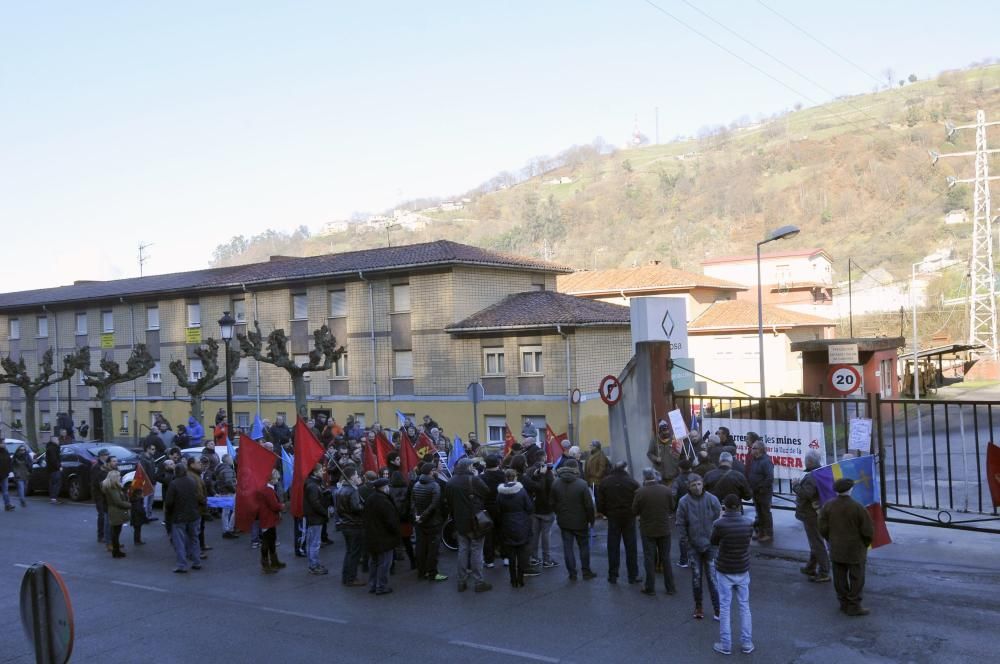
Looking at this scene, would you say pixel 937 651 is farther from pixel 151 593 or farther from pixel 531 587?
pixel 151 593

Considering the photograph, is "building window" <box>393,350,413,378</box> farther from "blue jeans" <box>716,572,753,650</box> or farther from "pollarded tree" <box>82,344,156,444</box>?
"blue jeans" <box>716,572,753,650</box>

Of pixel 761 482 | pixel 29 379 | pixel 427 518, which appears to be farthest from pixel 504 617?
pixel 29 379

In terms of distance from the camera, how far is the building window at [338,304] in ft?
120

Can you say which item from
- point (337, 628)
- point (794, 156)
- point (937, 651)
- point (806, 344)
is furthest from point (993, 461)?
point (794, 156)

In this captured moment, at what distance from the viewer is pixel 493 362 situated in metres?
33.3

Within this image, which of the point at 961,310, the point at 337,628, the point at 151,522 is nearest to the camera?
the point at 337,628

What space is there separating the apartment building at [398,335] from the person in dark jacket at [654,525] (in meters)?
18.4

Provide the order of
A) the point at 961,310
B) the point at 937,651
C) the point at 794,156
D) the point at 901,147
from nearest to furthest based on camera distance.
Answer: the point at 937,651 → the point at 961,310 → the point at 901,147 → the point at 794,156

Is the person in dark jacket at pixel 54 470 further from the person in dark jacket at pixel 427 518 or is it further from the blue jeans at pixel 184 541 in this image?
the person in dark jacket at pixel 427 518

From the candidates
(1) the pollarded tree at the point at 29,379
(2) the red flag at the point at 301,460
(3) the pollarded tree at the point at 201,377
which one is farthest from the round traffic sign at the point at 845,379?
(1) the pollarded tree at the point at 29,379

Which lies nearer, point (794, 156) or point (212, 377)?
point (212, 377)

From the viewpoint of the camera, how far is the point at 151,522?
18.2m

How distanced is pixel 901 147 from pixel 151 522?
125 metres

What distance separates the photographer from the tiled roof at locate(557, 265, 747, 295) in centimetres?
4944
